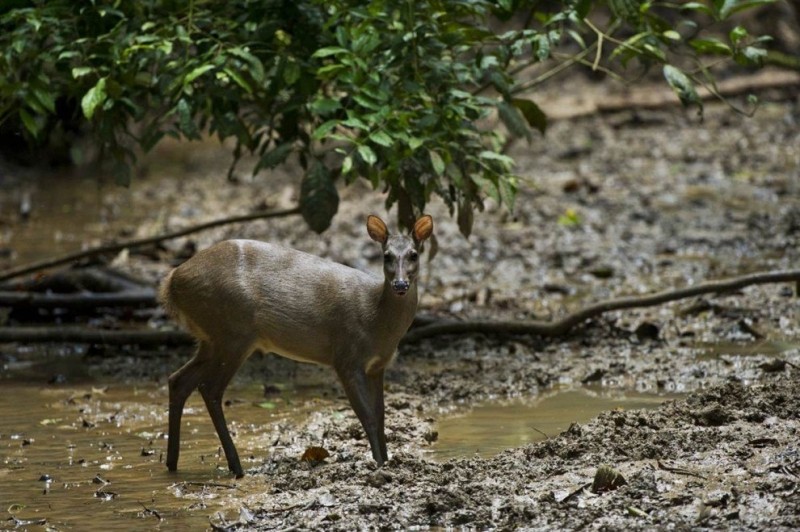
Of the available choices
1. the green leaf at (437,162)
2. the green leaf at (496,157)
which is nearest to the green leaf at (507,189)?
the green leaf at (496,157)

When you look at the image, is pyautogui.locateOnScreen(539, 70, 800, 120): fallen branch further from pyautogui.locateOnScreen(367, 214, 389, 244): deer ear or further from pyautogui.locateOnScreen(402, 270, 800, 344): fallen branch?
pyautogui.locateOnScreen(367, 214, 389, 244): deer ear

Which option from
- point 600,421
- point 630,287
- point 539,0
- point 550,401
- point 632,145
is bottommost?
point 632,145

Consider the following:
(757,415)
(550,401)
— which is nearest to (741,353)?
(550,401)

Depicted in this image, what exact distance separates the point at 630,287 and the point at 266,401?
3635mm

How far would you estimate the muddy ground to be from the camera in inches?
210

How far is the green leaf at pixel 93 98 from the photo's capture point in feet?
23.5

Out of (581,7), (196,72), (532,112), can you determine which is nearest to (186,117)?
(196,72)

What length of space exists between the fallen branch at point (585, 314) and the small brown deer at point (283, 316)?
2120 mm

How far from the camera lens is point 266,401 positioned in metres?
7.89

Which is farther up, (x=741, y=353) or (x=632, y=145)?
(x=741, y=353)

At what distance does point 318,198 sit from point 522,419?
1.84 m

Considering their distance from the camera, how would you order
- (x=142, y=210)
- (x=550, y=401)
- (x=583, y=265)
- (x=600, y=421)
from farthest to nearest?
1. (x=142, y=210)
2. (x=583, y=265)
3. (x=550, y=401)
4. (x=600, y=421)

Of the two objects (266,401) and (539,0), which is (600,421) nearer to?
(266,401)

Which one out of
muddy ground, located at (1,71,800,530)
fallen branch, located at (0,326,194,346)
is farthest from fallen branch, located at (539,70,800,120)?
fallen branch, located at (0,326,194,346)
